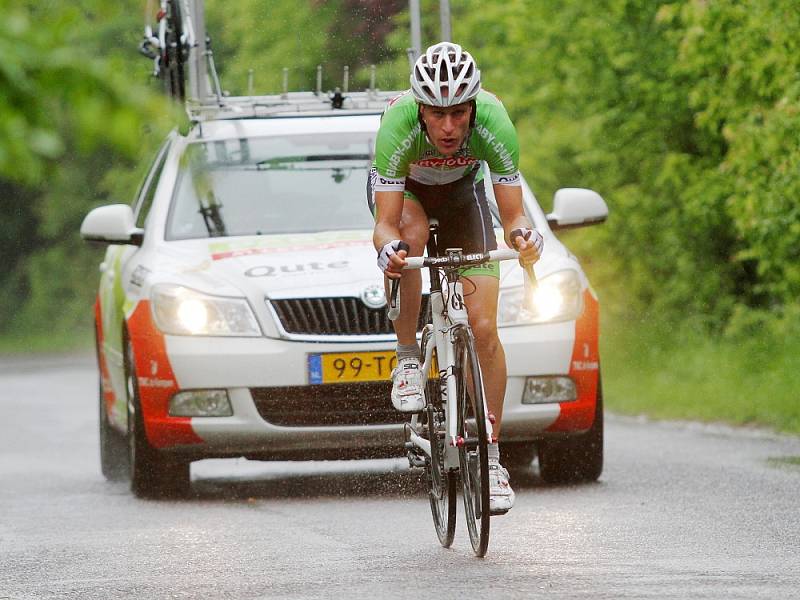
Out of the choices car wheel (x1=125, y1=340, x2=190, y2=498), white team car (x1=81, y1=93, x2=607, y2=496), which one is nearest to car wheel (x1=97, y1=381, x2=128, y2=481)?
white team car (x1=81, y1=93, x2=607, y2=496)

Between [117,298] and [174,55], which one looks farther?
[174,55]

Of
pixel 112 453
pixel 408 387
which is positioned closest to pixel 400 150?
pixel 408 387

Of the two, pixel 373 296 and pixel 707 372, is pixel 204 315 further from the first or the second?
pixel 707 372

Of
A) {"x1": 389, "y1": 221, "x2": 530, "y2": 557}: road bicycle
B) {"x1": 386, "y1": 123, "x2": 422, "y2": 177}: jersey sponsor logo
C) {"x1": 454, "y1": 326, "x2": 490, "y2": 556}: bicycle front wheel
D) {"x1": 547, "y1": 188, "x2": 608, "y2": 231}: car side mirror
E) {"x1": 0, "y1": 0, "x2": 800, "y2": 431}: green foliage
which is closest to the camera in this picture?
{"x1": 454, "y1": 326, "x2": 490, "y2": 556}: bicycle front wheel

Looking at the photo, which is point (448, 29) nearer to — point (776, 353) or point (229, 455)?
point (229, 455)

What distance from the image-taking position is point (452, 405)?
681 centimetres

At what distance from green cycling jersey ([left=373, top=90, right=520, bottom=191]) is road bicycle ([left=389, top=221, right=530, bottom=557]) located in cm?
29

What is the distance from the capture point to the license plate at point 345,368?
891 centimetres

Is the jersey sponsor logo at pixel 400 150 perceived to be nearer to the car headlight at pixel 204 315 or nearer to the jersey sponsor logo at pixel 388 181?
the jersey sponsor logo at pixel 388 181

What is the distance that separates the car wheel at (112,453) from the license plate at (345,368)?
103 inches

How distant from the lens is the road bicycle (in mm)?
6621

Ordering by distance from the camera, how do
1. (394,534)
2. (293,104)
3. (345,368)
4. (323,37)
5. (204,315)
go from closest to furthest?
(394,534) → (345,368) → (204,315) → (293,104) → (323,37)

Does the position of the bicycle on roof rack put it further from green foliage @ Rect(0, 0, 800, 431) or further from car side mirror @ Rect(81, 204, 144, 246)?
car side mirror @ Rect(81, 204, 144, 246)

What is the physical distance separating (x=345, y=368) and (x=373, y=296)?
1.21 feet
